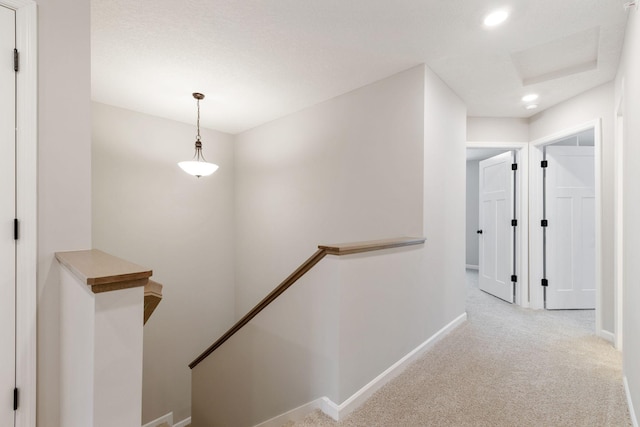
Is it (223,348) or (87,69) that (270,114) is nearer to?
(87,69)

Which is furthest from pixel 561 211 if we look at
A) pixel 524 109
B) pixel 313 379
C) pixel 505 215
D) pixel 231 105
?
pixel 231 105

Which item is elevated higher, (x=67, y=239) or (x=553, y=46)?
(x=553, y=46)

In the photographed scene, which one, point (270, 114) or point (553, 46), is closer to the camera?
point (553, 46)

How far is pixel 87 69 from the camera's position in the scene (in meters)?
1.57

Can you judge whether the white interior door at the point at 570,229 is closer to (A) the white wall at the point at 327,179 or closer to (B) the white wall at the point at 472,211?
(A) the white wall at the point at 327,179

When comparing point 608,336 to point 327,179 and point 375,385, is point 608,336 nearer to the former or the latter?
point 375,385

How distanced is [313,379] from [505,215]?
351 cm

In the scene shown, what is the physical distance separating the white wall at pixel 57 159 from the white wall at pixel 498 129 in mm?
4010

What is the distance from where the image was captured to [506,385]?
6.94 feet

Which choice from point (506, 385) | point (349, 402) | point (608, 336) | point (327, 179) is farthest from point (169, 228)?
point (608, 336)

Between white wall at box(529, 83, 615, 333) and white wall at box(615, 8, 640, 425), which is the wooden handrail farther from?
white wall at box(529, 83, 615, 333)

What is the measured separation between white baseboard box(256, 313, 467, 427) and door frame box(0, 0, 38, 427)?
1366 mm

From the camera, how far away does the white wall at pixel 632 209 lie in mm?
1621

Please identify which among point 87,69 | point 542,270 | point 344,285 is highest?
point 87,69
